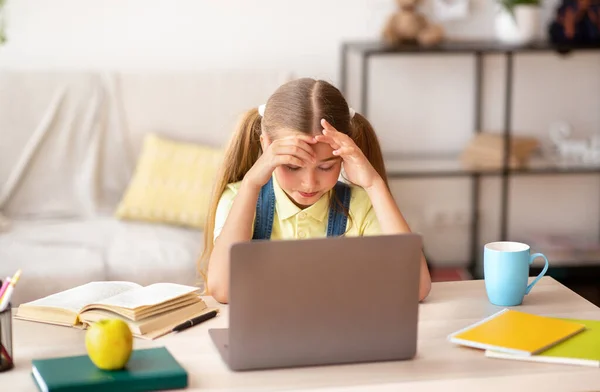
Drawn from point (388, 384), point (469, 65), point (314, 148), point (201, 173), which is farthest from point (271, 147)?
point (469, 65)

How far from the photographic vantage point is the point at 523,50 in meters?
3.43

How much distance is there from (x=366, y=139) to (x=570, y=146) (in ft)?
6.70

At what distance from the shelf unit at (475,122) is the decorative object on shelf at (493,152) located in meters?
0.02

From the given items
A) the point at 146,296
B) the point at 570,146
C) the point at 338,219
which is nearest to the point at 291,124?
the point at 338,219

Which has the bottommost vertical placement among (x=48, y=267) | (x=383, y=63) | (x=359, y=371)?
(x=48, y=267)

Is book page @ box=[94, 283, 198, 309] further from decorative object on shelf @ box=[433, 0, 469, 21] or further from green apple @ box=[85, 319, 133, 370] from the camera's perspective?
decorative object on shelf @ box=[433, 0, 469, 21]

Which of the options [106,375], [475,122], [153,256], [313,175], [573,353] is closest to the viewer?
[106,375]

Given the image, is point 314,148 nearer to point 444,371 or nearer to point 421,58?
point 444,371

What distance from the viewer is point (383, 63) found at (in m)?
3.73

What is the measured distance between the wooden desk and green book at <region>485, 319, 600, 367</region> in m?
0.01

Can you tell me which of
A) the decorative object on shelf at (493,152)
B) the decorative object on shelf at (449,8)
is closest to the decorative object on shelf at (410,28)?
the decorative object on shelf at (449,8)

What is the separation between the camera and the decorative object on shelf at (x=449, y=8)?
12.1 feet

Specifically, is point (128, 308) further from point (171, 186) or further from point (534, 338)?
point (171, 186)

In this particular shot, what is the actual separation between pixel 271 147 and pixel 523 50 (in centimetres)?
198
